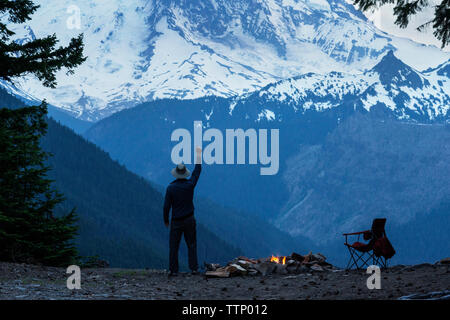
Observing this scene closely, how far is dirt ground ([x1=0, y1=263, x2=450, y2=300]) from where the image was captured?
1218 cm

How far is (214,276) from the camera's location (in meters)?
16.9

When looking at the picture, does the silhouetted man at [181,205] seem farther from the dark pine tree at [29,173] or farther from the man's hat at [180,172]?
the dark pine tree at [29,173]

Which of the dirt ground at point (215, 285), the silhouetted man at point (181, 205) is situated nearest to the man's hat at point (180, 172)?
the silhouetted man at point (181, 205)

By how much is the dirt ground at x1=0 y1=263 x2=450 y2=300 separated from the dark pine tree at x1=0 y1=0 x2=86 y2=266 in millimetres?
1578

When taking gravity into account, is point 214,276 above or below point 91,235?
below

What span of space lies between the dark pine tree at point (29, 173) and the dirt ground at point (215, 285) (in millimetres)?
1578

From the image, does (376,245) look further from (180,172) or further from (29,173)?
(29,173)

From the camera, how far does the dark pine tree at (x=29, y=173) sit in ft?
59.9

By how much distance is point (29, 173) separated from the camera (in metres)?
18.6
